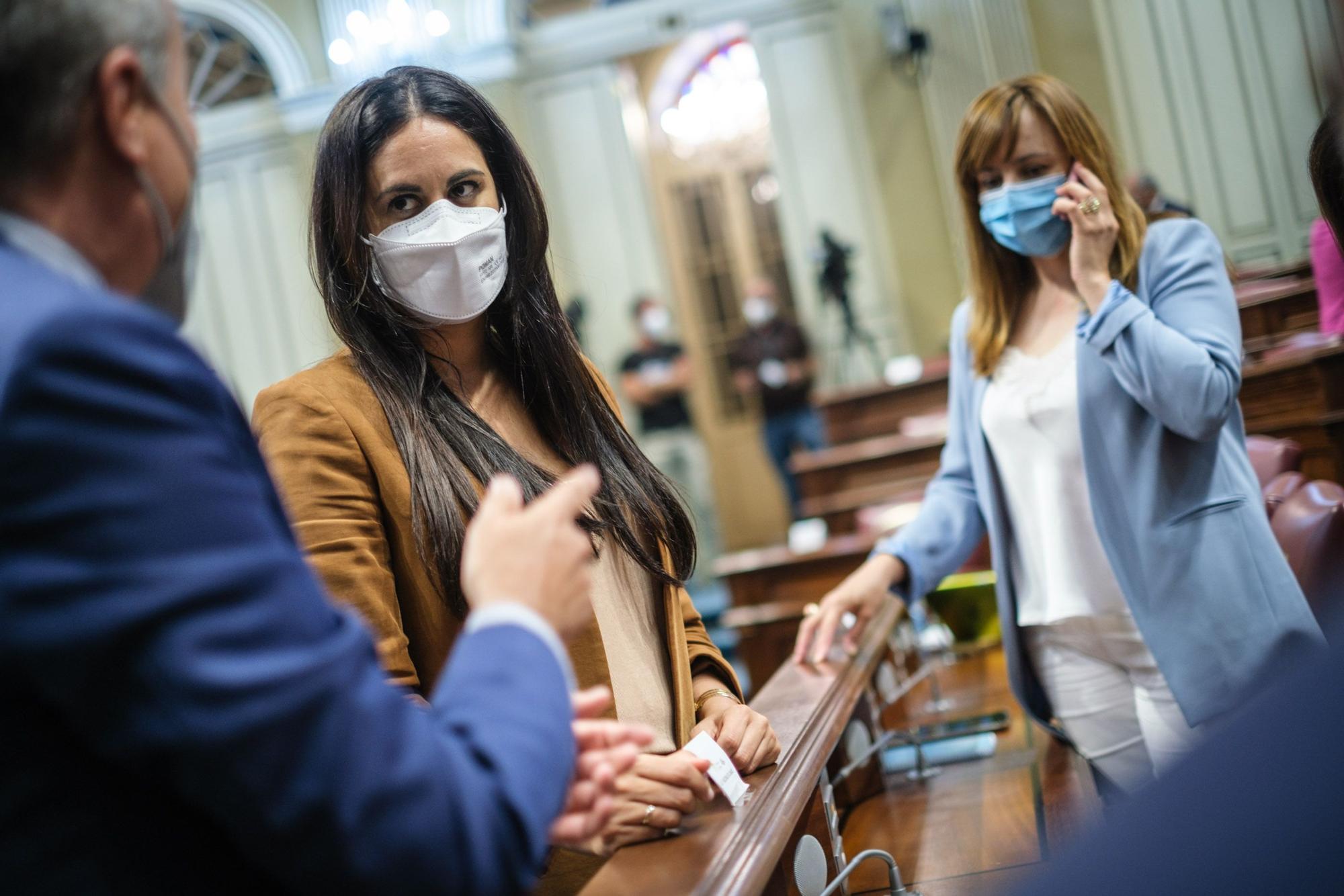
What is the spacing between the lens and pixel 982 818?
164cm

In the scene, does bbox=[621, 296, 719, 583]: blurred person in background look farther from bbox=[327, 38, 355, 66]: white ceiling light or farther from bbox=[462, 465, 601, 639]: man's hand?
bbox=[462, 465, 601, 639]: man's hand

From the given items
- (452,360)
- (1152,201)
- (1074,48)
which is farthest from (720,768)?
(1074,48)

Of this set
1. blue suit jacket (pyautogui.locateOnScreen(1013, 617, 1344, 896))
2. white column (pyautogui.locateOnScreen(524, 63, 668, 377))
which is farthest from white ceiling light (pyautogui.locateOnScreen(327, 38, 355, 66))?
blue suit jacket (pyautogui.locateOnScreen(1013, 617, 1344, 896))

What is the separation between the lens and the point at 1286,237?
6.66m

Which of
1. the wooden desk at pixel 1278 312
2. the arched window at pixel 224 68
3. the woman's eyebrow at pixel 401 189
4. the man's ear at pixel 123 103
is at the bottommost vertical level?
the wooden desk at pixel 1278 312

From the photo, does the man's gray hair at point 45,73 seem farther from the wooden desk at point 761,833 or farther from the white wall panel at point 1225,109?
the white wall panel at point 1225,109

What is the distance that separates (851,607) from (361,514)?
3.12 ft

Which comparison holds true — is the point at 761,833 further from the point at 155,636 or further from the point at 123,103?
the point at 123,103

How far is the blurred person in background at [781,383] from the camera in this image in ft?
23.9

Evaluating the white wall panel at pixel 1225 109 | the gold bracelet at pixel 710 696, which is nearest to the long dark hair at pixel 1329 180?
the gold bracelet at pixel 710 696

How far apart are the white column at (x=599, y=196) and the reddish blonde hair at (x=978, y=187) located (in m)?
6.67

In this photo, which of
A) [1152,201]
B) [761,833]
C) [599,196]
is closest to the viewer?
[761,833]

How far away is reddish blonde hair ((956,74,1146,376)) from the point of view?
5.96 ft

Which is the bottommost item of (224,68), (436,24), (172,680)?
(172,680)
